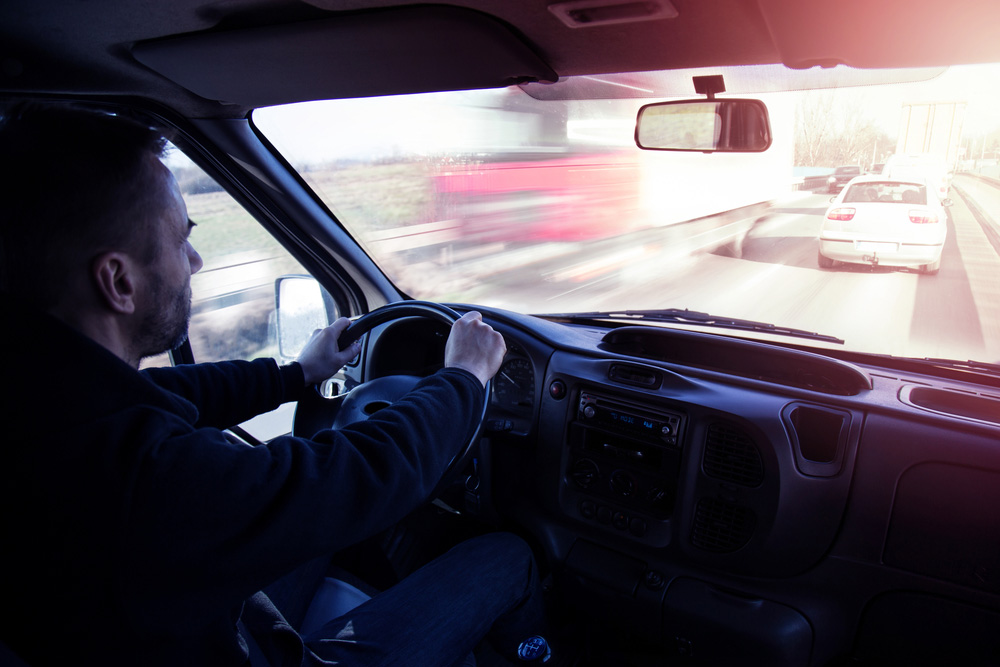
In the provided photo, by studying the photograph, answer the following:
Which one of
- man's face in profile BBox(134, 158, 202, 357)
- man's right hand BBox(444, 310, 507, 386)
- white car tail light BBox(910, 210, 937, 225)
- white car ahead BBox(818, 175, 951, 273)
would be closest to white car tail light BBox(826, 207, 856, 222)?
white car ahead BBox(818, 175, 951, 273)

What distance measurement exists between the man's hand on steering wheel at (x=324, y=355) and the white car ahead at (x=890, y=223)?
224cm

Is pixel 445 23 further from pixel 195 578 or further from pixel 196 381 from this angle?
pixel 195 578

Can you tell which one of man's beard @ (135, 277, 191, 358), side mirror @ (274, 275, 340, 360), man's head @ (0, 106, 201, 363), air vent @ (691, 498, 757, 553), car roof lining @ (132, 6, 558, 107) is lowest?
air vent @ (691, 498, 757, 553)

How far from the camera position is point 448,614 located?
2.07 meters

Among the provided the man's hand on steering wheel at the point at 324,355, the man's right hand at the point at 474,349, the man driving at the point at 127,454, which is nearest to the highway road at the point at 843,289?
the man's hand on steering wheel at the point at 324,355

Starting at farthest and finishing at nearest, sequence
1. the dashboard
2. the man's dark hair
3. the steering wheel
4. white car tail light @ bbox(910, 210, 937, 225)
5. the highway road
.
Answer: white car tail light @ bbox(910, 210, 937, 225) < the highway road < the steering wheel < the dashboard < the man's dark hair

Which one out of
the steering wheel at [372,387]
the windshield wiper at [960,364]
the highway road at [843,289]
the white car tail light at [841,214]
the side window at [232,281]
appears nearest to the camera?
the windshield wiper at [960,364]

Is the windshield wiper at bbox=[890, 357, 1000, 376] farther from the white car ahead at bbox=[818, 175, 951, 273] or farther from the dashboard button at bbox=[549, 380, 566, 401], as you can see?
the dashboard button at bbox=[549, 380, 566, 401]

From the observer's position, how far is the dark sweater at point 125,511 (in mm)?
1081

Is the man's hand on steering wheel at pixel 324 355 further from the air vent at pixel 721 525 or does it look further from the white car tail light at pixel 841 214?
the white car tail light at pixel 841 214

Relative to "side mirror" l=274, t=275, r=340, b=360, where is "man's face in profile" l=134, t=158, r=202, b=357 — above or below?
above

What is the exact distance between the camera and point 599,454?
258 centimetres

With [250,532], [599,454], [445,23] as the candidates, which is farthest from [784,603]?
[445,23]

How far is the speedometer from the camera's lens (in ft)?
9.17
